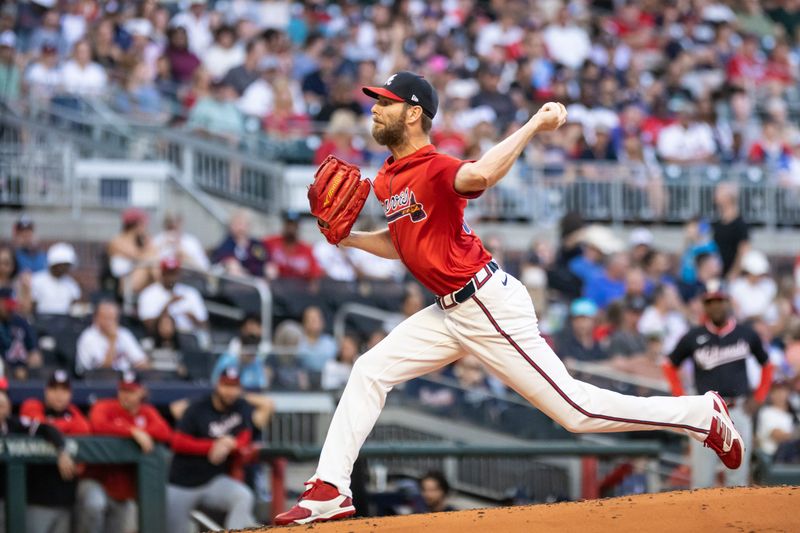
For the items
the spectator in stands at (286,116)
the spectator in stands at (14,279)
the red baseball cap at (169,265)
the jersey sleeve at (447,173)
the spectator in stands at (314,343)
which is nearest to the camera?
the jersey sleeve at (447,173)

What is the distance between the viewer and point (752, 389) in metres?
9.80

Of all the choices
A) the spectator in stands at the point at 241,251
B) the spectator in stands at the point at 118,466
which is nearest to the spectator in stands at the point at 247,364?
the spectator in stands at the point at 118,466

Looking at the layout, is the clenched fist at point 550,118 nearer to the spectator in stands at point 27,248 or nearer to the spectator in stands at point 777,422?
the spectator in stands at point 777,422

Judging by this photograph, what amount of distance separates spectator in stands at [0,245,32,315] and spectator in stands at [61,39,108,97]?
3.22 m

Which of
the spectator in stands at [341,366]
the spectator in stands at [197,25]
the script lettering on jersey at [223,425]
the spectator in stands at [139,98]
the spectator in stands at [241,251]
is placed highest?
the spectator in stands at [197,25]

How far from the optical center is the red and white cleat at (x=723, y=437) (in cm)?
616

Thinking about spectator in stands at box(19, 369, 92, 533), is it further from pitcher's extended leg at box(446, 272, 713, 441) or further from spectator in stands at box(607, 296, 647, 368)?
spectator in stands at box(607, 296, 647, 368)

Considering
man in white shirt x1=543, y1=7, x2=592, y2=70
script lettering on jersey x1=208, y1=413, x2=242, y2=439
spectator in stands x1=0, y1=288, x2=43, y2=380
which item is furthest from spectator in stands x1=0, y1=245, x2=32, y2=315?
man in white shirt x1=543, y1=7, x2=592, y2=70

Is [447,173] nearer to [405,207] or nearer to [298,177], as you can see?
[405,207]

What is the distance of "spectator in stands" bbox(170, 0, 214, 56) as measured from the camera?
52.2 ft

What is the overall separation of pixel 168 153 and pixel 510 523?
28.5 feet

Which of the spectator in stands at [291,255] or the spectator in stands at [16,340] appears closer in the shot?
the spectator in stands at [16,340]

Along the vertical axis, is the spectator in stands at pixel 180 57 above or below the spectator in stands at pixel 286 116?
above

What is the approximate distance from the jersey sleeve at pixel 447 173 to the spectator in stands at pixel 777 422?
550cm
